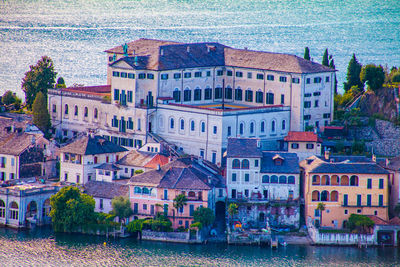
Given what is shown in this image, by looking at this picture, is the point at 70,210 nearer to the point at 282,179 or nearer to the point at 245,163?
the point at 245,163

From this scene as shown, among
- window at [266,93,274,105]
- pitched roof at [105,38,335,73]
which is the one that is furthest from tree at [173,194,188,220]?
window at [266,93,274,105]

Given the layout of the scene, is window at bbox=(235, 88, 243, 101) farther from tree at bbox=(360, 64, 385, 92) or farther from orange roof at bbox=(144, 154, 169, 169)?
orange roof at bbox=(144, 154, 169, 169)

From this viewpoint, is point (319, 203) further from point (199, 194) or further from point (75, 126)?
point (75, 126)

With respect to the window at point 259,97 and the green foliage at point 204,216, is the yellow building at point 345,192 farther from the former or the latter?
the window at point 259,97

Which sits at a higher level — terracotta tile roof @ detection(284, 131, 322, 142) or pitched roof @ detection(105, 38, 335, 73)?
pitched roof @ detection(105, 38, 335, 73)

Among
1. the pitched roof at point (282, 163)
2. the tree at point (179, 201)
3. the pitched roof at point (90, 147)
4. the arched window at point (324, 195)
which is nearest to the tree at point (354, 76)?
the pitched roof at point (282, 163)

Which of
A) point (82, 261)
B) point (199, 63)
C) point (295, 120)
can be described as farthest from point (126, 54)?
point (82, 261)
